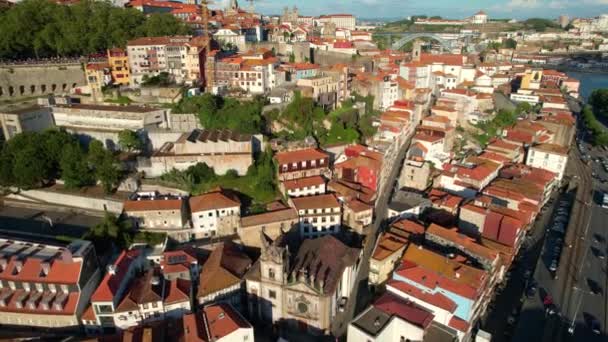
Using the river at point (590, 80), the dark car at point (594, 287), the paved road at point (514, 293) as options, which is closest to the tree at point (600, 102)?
the river at point (590, 80)

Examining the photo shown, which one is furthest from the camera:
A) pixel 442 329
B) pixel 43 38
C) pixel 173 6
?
pixel 173 6

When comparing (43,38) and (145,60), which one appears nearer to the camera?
(145,60)

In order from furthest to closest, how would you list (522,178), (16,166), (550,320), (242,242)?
(522,178), (16,166), (242,242), (550,320)

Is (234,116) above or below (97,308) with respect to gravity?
above

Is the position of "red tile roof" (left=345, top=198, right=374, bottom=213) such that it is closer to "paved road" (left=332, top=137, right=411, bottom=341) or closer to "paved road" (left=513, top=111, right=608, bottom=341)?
"paved road" (left=332, top=137, right=411, bottom=341)

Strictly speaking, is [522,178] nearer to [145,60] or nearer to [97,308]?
[97,308]

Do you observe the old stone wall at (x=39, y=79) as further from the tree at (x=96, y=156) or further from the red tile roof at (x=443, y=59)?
the red tile roof at (x=443, y=59)

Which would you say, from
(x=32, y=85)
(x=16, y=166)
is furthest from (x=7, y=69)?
(x=16, y=166)
